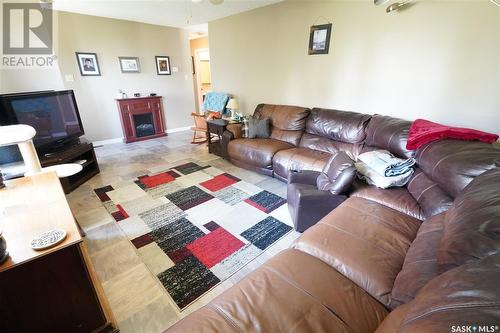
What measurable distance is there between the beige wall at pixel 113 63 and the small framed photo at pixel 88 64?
72mm

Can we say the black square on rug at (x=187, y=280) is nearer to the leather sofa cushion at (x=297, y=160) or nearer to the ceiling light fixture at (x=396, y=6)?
the leather sofa cushion at (x=297, y=160)

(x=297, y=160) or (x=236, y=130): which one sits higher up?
(x=236, y=130)

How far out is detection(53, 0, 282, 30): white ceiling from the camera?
3.55 m

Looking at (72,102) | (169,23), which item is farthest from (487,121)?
(169,23)

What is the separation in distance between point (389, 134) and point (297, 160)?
99 centimetres

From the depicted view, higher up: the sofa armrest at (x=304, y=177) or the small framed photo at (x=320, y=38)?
the small framed photo at (x=320, y=38)

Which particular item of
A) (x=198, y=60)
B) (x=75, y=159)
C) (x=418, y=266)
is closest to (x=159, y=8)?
(x=75, y=159)

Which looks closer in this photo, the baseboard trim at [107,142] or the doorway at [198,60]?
the baseboard trim at [107,142]

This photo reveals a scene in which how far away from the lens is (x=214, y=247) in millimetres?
1948

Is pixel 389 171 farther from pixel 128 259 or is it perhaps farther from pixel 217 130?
pixel 217 130

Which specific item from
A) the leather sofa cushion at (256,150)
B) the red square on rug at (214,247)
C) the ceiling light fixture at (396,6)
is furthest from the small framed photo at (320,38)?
the red square on rug at (214,247)

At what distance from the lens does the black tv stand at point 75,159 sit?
9.17 feet

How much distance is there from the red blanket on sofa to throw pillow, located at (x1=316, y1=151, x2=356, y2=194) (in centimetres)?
60

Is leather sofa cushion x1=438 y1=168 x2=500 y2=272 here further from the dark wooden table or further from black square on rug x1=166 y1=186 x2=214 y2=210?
the dark wooden table
